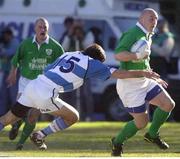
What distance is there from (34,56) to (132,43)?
2.67 meters

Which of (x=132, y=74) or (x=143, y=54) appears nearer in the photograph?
(x=132, y=74)

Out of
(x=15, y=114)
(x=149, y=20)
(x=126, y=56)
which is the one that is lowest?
(x=15, y=114)

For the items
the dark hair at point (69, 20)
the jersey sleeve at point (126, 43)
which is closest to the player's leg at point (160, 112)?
the jersey sleeve at point (126, 43)

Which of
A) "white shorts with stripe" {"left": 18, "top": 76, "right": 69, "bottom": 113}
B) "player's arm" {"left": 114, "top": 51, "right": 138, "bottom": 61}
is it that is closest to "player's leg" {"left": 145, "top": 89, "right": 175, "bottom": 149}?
"player's arm" {"left": 114, "top": 51, "right": 138, "bottom": 61}

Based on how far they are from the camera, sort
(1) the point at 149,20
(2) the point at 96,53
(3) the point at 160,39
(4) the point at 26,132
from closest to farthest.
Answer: (2) the point at 96,53 < (1) the point at 149,20 < (4) the point at 26,132 < (3) the point at 160,39

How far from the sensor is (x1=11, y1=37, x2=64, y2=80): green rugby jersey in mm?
13758

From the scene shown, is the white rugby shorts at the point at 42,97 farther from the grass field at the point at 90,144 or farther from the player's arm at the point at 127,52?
the player's arm at the point at 127,52

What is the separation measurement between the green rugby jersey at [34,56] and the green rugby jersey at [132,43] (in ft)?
6.72

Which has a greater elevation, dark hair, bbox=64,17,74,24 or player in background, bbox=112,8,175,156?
player in background, bbox=112,8,175,156

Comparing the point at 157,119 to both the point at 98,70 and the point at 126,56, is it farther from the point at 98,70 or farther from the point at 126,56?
the point at 98,70

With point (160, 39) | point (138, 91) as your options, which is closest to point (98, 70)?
point (138, 91)

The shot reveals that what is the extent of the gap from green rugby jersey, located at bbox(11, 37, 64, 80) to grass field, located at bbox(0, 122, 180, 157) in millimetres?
1122

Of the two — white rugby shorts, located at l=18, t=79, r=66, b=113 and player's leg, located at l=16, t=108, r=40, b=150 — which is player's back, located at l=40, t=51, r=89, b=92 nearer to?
white rugby shorts, located at l=18, t=79, r=66, b=113

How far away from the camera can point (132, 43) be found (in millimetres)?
11633
